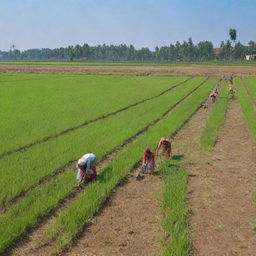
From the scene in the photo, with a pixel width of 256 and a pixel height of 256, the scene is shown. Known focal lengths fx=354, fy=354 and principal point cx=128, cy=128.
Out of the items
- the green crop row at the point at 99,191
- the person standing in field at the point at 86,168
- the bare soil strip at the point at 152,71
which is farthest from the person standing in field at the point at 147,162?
the bare soil strip at the point at 152,71

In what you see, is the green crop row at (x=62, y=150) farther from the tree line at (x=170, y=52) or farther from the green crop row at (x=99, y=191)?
the tree line at (x=170, y=52)

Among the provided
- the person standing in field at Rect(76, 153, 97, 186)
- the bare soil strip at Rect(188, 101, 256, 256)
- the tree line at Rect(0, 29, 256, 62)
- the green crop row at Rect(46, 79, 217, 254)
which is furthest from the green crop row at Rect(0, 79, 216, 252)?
the tree line at Rect(0, 29, 256, 62)

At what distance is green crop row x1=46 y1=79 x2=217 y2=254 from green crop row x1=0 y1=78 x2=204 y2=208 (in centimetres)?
70

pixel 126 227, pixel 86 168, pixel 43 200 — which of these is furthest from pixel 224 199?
pixel 43 200

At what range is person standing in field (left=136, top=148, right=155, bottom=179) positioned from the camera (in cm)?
815

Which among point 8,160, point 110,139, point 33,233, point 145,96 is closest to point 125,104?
point 145,96

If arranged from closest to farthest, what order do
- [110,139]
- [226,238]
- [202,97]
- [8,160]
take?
[226,238] → [8,160] → [110,139] → [202,97]

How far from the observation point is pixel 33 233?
5578 mm

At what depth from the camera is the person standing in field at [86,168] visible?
746 centimetres

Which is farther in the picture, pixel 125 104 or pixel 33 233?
pixel 125 104

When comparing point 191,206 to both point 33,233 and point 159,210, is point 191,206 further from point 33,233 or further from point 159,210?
point 33,233

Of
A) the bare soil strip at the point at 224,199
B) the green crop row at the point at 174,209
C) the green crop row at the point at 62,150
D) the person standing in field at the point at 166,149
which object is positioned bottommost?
the bare soil strip at the point at 224,199

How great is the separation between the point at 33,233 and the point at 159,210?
228 centimetres

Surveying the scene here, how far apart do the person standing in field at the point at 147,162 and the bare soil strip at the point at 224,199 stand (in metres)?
0.99
